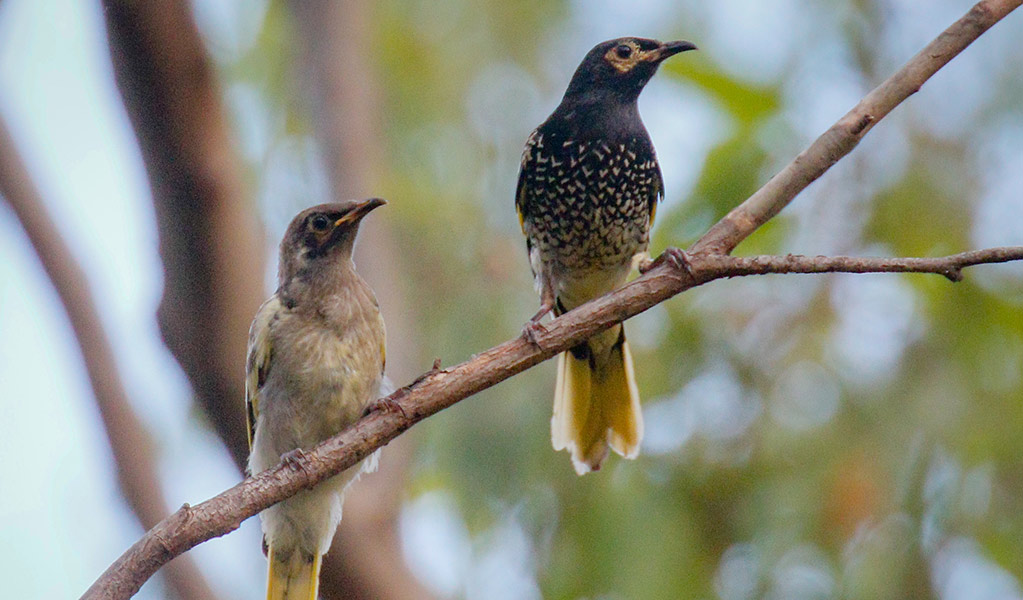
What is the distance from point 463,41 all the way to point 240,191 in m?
3.88

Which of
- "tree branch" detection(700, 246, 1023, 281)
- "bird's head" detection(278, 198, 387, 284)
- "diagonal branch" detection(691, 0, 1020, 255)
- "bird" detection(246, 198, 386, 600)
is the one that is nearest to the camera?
"tree branch" detection(700, 246, 1023, 281)

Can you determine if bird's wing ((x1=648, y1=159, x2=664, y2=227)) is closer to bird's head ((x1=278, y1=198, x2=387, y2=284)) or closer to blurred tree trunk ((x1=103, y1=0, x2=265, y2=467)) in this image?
bird's head ((x1=278, y1=198, x2=387, y2=284))

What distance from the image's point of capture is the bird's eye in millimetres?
4379

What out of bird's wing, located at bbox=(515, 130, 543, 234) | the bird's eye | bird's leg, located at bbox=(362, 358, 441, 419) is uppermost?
the bird's eye

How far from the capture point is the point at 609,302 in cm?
328

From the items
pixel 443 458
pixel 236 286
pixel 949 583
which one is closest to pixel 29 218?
pixel 236 286

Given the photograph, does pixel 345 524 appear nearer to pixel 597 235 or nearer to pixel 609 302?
pixel 597 235

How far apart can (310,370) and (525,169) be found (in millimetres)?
1549

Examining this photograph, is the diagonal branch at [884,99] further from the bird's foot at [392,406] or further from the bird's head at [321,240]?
the bird's head at [321,240]

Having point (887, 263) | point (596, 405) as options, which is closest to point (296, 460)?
point (887, 263)

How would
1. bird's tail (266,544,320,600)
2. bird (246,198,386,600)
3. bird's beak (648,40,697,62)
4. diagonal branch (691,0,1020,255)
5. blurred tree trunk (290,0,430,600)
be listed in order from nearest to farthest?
diagonal branch (691,0,1020,255) → bird (246,198,386,600) → bird's tail (266,544,320,600) → bird's beak (648,40,697,62) → blurred tree trunk (290,0,430,600)

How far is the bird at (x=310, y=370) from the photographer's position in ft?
13.5

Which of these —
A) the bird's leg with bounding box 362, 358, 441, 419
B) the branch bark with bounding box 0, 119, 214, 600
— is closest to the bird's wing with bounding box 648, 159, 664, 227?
the bird's leg with bounding box 362, 358, 441, 419

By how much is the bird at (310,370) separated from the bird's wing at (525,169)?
40.7 inches
